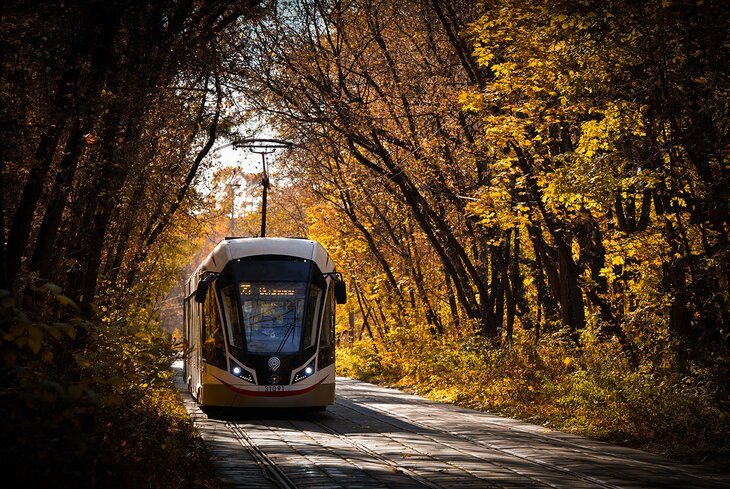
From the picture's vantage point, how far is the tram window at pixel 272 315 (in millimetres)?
19328

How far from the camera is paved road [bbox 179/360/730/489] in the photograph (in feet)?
34.3

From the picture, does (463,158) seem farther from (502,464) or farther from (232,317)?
(502,464)

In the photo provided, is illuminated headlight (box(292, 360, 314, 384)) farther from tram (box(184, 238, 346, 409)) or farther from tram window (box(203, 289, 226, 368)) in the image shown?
tram window (box(203, 289, 226, 368))

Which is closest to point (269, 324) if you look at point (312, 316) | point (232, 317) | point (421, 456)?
point (232, 317)

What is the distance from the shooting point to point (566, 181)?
55.4ft

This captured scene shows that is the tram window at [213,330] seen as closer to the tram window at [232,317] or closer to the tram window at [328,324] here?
the tram window at [232,317]

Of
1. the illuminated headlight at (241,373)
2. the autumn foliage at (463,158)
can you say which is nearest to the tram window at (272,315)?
the illuminated headlight at (241,373)

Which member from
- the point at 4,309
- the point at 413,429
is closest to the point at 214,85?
the point at 413,429

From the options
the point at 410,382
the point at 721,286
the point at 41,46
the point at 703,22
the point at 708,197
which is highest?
the point at 703,22

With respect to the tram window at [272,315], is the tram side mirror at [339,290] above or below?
above

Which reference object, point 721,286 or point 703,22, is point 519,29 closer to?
point 703,22

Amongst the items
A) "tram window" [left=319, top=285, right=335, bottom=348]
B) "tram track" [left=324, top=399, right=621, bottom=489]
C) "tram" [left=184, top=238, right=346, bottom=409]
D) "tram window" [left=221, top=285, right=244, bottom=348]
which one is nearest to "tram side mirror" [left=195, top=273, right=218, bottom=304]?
"tram" [left=184, top=238, right=346, bottom=409]

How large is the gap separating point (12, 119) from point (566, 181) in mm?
9100

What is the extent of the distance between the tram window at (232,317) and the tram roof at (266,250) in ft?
1.91
